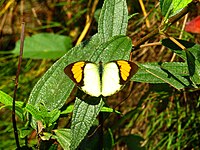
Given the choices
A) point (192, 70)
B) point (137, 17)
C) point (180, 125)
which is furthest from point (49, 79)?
point (137, 17)

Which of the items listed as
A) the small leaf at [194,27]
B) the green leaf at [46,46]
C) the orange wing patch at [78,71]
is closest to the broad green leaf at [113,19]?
the orange wing patch at [78,71]

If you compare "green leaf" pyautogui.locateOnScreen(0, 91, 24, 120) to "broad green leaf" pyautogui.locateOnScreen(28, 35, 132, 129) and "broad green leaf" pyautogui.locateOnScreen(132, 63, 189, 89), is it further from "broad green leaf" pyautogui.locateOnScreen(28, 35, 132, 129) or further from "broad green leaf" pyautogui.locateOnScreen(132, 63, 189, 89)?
"broad green leaf" pyautogui.locateOnScreen(132, 63, 189, 89)

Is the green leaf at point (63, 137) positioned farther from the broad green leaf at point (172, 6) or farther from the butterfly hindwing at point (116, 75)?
the broad green leaf at point (172, 6)

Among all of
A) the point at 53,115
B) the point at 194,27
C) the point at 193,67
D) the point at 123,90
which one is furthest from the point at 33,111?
the point at 123,90

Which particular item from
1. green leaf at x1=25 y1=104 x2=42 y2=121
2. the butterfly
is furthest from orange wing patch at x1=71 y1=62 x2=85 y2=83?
green leaf at x1=25 y1=104 x2=42 y2=121

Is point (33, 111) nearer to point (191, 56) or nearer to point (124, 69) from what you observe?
point (124, 69)

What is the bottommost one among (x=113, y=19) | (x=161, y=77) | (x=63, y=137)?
(x=63, y=137)

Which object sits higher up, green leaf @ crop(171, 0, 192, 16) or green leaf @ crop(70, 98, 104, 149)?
green leaf @ crop(171, 0, 192, 16)
